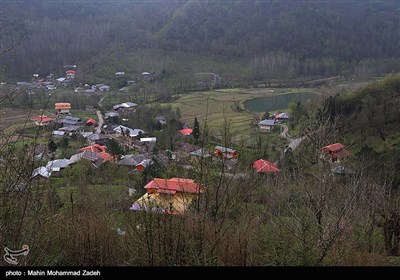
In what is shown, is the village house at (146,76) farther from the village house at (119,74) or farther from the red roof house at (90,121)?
the red roof house at (90,121)

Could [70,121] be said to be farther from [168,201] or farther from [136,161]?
[168,201]

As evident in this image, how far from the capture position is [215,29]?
178ft

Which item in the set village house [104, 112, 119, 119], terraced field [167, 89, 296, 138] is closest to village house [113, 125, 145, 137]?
village house [104, 112, 119, 119]

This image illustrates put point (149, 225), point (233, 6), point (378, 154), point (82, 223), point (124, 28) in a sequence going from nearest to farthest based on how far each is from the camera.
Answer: point (149, 225), point (82, 223), point (378, 154), point (124, 28), point (233, 6)

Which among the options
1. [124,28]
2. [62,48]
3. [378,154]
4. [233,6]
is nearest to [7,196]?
[378,154]

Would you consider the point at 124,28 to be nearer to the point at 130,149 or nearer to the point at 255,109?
the point at 255,109

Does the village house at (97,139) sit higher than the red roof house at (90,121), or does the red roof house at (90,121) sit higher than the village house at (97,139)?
the village house at (97,139)

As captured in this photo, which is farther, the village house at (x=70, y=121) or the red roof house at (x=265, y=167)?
the village house at (x=70, y=121)

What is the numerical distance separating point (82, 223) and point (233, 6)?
57.7 meters

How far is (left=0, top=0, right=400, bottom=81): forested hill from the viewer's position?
45188 millimetres

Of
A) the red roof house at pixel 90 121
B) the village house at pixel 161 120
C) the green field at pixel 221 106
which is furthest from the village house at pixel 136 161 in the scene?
the red roof house at pixel 90 121

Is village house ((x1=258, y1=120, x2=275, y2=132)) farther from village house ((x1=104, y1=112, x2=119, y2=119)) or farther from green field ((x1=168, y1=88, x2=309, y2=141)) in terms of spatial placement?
village house ((x1=104, y1=112, x2=119, y2=119))

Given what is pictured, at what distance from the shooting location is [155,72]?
41719 mm

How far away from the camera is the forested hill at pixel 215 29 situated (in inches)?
1779
